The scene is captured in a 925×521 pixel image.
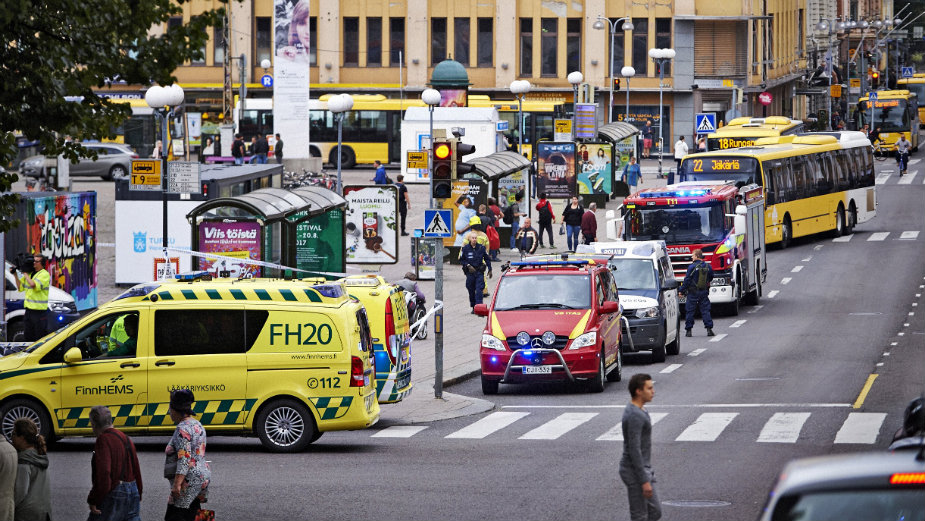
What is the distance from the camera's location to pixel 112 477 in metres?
11.8

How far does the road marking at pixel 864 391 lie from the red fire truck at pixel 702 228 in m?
9.62

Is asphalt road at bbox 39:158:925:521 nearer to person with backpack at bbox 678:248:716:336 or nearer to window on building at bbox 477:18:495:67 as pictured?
person with backpack at bbox 678:248:716:336

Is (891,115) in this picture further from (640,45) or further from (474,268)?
(474,268)

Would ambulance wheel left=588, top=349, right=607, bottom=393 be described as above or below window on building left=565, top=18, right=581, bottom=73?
below

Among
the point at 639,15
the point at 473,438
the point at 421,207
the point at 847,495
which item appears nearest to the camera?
the point at 847,495

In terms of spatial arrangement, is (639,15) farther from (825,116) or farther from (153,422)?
(153,422)

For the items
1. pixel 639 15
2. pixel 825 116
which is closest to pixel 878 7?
pixel 825 116

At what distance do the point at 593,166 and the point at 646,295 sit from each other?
27.9 m

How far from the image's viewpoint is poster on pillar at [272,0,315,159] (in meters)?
59.6

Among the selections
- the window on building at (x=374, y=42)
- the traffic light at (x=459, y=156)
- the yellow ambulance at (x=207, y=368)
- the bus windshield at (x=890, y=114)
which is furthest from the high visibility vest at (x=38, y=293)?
the bus windshield at (x=890, y=114)

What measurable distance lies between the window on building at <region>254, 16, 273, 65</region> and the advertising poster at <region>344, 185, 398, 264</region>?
53286 mm

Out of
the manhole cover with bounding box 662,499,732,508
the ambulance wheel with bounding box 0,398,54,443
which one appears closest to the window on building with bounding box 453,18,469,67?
the ambulance wheel with bounding box 0,398,54,443

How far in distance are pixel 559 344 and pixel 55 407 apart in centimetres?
821

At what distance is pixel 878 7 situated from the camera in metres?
161
